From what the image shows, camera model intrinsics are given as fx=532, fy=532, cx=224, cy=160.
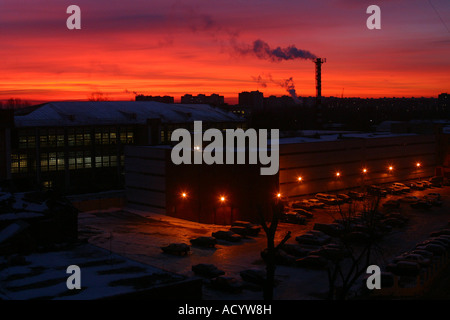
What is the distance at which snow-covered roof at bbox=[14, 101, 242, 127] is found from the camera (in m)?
44.7

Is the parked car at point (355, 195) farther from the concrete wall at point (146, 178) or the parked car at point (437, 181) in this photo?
the concrete wall at point (146, 178)

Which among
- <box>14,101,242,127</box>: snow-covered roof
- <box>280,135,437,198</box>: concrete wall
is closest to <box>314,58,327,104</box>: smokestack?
<box>14,101,242,127</box>: snow-covered roof

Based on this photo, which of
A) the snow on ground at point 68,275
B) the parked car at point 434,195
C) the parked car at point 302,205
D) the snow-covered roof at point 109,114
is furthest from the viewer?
the snow-covered roof at point 109,114

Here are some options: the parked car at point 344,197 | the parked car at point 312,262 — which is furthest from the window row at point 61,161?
the parked car at point 312,262

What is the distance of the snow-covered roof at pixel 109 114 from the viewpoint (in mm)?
44688

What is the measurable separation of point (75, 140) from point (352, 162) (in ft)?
74.9

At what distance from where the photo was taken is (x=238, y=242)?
25.7 meters

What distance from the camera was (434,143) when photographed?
46812 millimetres

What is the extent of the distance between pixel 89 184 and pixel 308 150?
18.8 metres

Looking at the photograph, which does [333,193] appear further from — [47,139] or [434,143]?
[47,139]

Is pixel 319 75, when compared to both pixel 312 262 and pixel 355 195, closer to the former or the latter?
pixel 355 195

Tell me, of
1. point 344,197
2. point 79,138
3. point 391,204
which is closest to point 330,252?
point 391,204

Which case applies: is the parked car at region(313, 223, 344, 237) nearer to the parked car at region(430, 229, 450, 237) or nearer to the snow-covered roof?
the parked car at region(430, 229, 450, 237)
